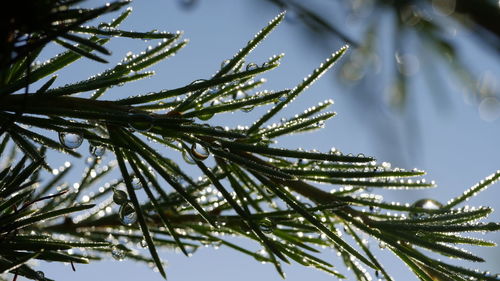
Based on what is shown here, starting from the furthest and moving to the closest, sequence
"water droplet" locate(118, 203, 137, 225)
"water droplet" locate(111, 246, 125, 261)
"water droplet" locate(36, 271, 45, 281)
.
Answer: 1. "water droplet" locate(111, 246, 125, 261)
2. "water droplet" locate(118, 203, 137, 225)
3. "water droplet" locate(36, 271, 45, 281)

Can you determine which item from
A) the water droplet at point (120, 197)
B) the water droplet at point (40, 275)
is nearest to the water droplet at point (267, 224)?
the water droplet at point (120, 197)

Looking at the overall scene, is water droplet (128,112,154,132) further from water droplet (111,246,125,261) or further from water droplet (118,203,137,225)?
water droplet (111,246,125,261)

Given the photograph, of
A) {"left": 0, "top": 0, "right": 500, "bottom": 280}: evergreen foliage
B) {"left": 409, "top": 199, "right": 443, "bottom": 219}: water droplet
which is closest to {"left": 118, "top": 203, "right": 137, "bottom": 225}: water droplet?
{"left": 0, "top": 0, "right": 500, "bottom": 280}: evergreen foliage

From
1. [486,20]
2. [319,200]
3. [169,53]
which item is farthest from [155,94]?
[486,20]

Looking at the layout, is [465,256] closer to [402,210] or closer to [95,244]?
[402,210]

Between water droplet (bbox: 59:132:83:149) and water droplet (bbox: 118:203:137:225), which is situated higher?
water droplet (bbox: 59:132:83:149)

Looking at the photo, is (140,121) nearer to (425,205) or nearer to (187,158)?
(187,158)

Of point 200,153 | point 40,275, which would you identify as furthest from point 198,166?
point 40,275
